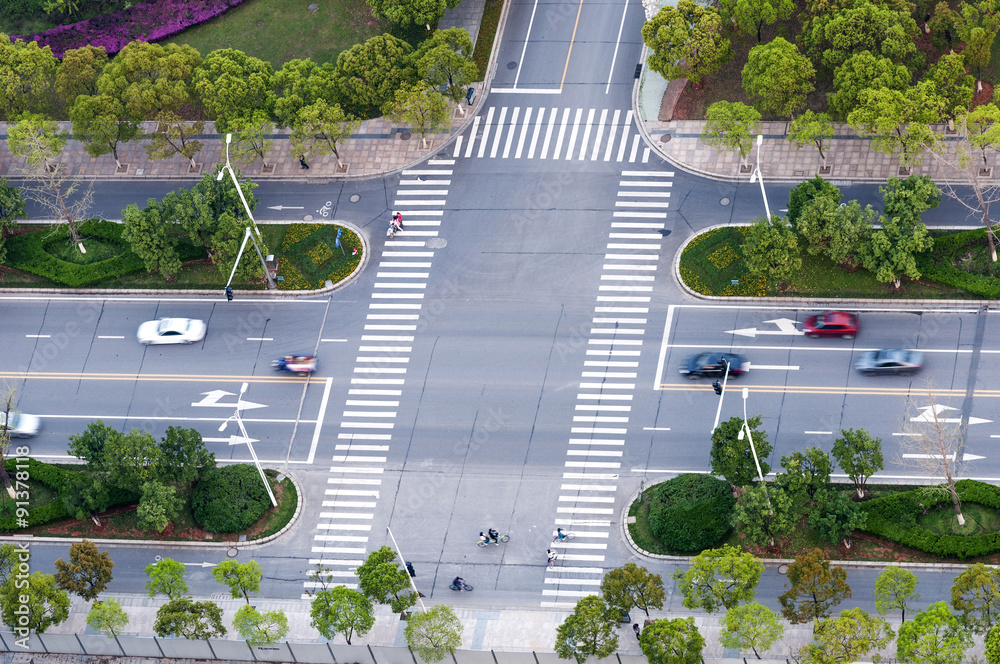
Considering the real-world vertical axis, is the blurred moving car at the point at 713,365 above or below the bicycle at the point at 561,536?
above

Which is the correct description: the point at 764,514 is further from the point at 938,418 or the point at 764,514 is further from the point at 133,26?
the point at 133,26

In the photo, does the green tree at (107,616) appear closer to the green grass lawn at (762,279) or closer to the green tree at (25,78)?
the green tree at (25,78)

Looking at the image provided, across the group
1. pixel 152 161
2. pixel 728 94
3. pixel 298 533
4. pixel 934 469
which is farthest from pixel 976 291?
pixel 152 161

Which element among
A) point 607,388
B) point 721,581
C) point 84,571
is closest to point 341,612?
point 84,571

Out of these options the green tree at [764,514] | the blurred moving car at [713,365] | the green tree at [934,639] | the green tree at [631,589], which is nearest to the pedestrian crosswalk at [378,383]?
the green tree at [631,589]

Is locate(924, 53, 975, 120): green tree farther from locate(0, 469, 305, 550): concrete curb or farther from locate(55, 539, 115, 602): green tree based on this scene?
locate(55, 539, 115, 602): green tree

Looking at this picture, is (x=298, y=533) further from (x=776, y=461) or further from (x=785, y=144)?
(x=785, y=144)

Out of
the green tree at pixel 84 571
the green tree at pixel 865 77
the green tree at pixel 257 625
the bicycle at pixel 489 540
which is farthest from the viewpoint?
the green tree at pixel 865 77
